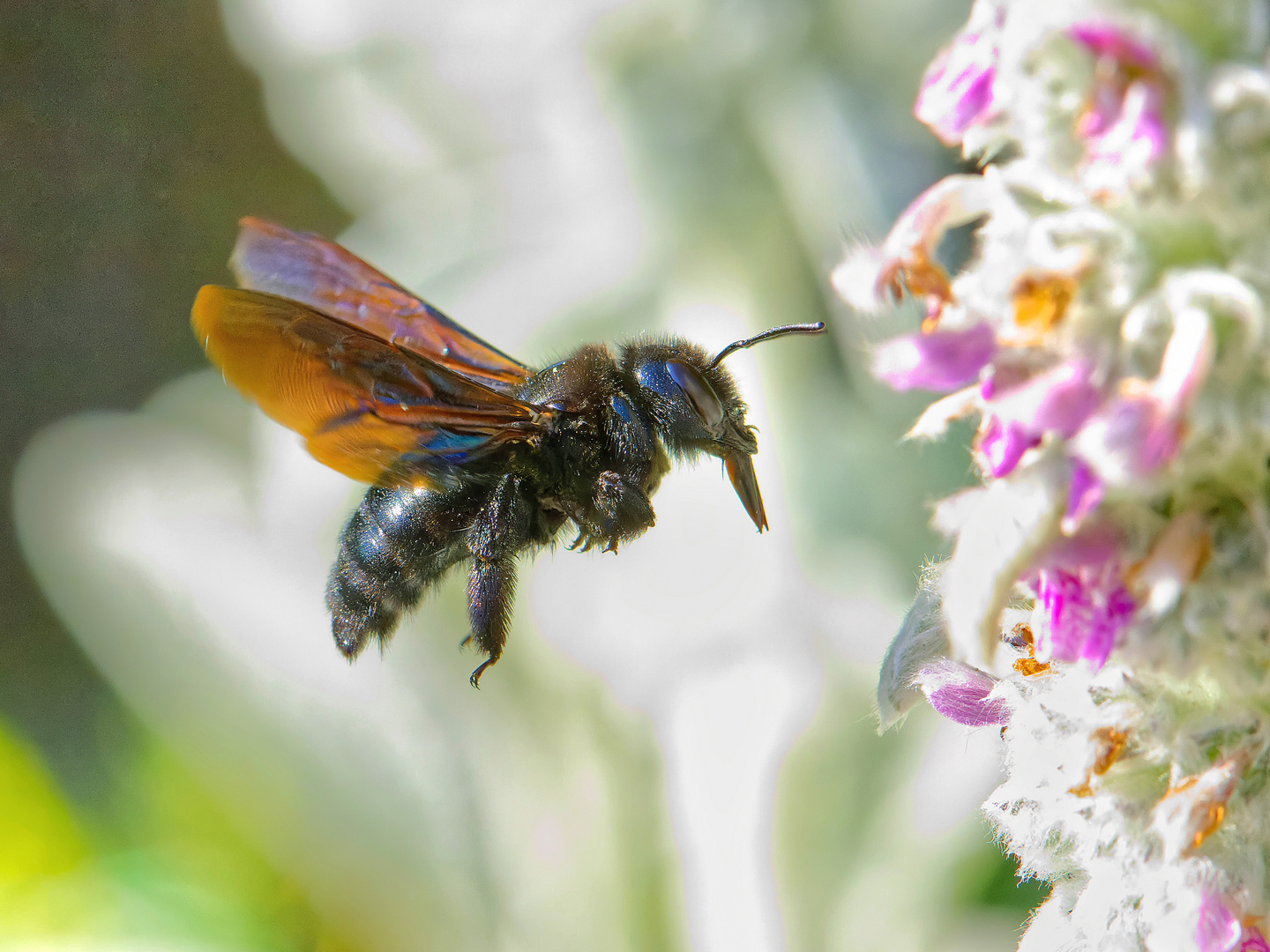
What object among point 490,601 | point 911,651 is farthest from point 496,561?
point 911,651

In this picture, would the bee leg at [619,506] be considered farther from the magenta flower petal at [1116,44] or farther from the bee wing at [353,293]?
the magenta flower petal at [1116,44]

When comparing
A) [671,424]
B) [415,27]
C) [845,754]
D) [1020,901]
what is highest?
[415,27]

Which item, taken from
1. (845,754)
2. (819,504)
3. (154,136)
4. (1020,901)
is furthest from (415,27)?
(1020,901)

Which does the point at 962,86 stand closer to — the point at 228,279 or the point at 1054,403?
the point at 1054,403

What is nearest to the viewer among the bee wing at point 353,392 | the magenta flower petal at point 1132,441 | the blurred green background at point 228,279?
the magenta flower petal at point 1132,441

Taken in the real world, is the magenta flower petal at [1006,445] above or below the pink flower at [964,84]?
below

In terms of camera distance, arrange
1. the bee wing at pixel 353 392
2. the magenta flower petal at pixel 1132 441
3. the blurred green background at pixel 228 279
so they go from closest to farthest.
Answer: the magenta flower petal at pixel 1132 441, the bee wing at pixel 353 392, the blurred green background at pixel 228 279

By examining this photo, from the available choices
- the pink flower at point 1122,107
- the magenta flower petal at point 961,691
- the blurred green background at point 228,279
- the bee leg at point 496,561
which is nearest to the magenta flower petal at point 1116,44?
the pink flower at point 1122,107

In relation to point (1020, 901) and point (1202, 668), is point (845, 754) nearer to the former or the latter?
point (1020, 901)
